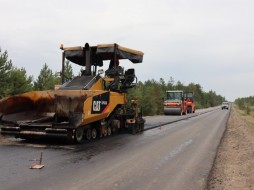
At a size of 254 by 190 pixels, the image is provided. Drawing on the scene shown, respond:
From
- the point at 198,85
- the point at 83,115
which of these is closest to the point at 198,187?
the point at 83,115

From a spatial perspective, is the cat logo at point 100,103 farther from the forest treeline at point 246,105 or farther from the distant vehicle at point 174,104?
the forest treeline at point 246,105

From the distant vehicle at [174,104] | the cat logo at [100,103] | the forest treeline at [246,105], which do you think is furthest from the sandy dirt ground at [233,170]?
the forest treeline at [246,105]

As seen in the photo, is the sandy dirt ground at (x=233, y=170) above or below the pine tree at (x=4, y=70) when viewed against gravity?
below

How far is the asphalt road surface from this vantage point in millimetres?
6113

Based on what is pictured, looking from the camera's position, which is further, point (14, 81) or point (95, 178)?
point (14, 81)

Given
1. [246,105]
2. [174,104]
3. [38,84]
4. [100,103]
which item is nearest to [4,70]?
[38,84]

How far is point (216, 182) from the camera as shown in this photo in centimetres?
652

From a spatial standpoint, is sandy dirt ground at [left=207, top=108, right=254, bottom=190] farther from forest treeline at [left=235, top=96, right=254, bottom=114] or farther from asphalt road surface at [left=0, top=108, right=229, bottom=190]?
forest treeline at [left=235, top=96, right=254, bottom=114]

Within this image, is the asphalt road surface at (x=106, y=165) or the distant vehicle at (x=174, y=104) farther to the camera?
the distant vehicle at (x=174, y=104)

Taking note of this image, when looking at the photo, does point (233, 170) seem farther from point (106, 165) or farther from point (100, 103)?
point (100, 103)

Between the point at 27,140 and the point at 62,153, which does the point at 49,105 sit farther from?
the point at 62,153

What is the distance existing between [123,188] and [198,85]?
375 ft

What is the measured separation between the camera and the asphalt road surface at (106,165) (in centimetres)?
611

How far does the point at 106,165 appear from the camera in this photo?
25.5 feet
